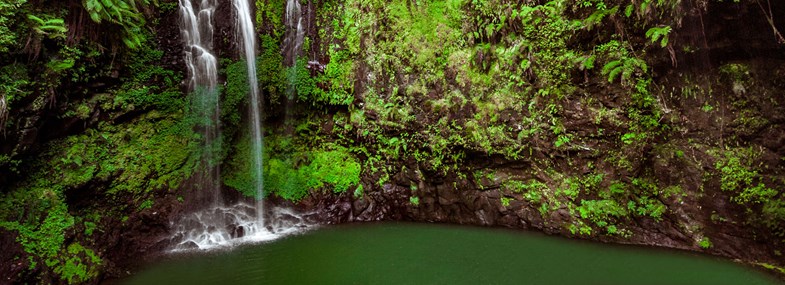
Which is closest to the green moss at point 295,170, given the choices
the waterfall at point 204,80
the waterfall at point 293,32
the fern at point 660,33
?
the waterfall at point 204,80

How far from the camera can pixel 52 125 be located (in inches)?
257

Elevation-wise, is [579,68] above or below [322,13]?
below

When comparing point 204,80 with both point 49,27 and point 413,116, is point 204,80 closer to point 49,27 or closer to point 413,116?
point 49,27

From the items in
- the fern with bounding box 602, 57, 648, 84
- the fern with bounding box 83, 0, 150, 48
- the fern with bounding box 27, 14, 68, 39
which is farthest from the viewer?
the fern with bounding box 602, 57, 648, 84

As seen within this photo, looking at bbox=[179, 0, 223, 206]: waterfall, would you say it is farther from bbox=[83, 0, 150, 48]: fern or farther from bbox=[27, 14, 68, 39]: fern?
bbox=[27, 14, 68, 39]: fern

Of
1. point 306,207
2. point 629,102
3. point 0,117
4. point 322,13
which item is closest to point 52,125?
point 0,117

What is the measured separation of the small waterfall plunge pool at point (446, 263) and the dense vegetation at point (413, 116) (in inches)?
22.8

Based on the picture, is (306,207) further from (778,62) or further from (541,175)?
(778,62)

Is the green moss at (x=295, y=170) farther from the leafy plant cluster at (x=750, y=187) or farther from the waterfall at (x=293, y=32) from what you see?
the leafy plant cluster at (x=750, y=187)

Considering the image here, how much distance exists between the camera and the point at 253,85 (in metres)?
9.38

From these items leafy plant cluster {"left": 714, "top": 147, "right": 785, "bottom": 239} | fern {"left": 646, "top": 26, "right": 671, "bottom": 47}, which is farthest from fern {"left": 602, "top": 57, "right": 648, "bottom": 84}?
leafy plant cluster {"left": 714, "top": 147, "right": 785, "bottom": 239}

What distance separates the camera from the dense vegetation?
621 centimetres

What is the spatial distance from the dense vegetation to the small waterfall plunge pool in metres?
0.58

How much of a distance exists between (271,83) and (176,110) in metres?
2.19
